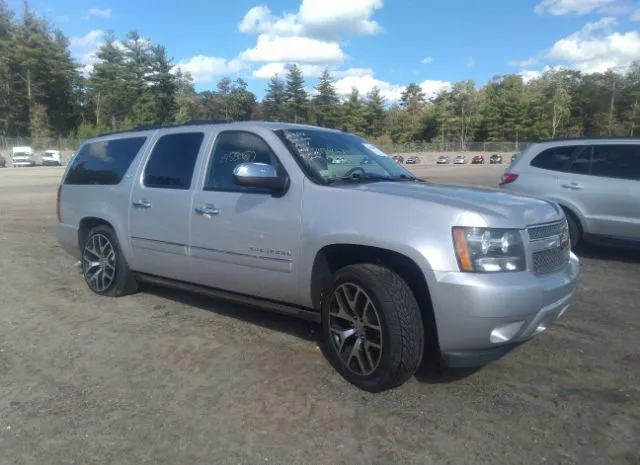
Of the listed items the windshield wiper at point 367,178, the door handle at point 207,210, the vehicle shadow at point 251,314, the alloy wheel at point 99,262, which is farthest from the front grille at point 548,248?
the alloy wheel at point 99,262

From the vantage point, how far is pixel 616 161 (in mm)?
7723

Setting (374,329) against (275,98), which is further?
(275,98)

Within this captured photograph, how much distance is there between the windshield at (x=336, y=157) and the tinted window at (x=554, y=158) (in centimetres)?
432

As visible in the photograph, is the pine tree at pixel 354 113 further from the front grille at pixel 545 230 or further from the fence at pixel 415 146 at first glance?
the front grille at pixel 545 230

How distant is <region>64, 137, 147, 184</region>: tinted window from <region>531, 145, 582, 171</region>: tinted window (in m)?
5.92

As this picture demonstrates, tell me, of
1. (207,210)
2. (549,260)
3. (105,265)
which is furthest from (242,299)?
(549,260)

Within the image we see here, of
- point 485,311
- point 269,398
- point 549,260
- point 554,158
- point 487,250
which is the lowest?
point 269,398

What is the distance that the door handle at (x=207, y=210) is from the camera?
4.43 metres

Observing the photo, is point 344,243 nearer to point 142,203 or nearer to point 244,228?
point 244,228

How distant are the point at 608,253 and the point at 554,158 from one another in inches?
66.5

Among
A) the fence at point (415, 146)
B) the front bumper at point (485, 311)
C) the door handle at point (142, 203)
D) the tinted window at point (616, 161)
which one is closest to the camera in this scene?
the front bumper at point (485, 311)

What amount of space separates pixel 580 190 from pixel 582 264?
109 centimetres

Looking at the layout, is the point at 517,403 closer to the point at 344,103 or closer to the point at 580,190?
the point at 580,190

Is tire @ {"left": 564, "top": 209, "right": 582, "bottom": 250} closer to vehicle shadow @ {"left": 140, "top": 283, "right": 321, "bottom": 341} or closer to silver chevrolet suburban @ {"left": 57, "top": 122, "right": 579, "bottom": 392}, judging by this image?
silver chevrolet suburban @ {"left": 57, "top": 122, "right": 579, "bottom": 392}
